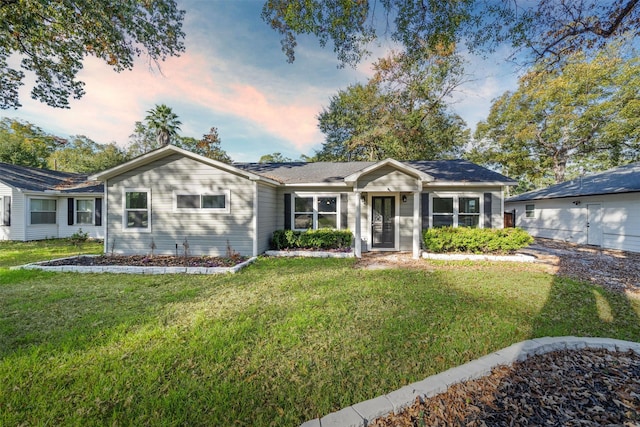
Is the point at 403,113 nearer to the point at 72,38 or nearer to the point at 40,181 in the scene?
the point at 72,38

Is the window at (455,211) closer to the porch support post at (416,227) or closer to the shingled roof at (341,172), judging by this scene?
the shingled roof at (341,172)

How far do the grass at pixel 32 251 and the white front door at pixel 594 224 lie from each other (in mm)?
20302

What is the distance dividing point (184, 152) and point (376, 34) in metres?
6.48

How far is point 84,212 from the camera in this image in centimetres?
1326

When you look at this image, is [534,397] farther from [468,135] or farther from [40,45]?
[468,135]

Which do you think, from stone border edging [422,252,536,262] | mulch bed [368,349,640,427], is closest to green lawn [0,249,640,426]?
mulch bed [368,349,640,427]

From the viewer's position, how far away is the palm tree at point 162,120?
699 inches

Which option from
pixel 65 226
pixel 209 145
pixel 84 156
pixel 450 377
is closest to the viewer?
pixel 450 377

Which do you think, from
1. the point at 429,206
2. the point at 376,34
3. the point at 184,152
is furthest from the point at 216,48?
the point at 429,206

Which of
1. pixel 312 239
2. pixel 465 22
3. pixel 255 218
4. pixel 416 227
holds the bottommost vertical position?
pixel 312 239

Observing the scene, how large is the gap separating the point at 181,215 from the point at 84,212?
28.8 ft

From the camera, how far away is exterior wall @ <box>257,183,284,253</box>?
8703mm

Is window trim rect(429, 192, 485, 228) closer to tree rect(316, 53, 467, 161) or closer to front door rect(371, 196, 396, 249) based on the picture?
front door rect(371, 196, 396, 249)

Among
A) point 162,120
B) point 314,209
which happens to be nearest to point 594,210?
point 314,209
